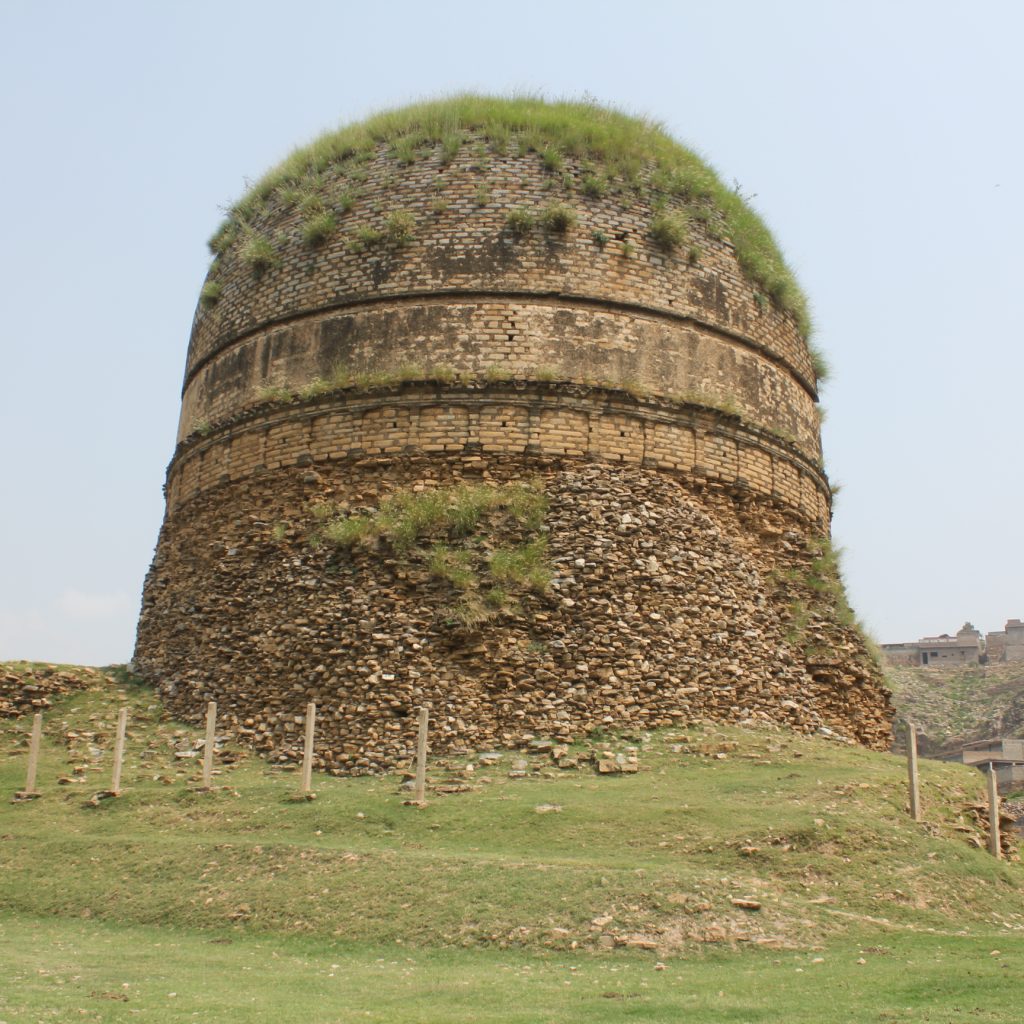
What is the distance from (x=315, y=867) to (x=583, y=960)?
294 cm

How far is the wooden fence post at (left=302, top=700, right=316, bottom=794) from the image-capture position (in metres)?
13.4

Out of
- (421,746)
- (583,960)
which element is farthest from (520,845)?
(583,960)

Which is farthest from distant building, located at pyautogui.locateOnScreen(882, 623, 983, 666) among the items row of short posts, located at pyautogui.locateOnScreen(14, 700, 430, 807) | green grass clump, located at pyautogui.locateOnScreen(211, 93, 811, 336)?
row of short posts, located at pyautogui.locateOnScreen(14, 700, 430, 807)

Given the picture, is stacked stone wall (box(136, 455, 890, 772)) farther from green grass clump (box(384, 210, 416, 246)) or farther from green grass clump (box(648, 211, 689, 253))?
green grass clump (box(648, 211, 689, 253))

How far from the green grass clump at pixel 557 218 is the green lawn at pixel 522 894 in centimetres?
707

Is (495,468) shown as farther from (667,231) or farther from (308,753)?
(308,753)

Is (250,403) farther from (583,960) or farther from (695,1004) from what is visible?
(695,1004)

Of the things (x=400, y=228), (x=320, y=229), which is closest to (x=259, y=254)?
(x=320, y=229)

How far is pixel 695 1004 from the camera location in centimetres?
766

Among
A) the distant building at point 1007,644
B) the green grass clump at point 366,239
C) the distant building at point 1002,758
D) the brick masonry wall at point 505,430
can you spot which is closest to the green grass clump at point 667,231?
the brick masonry wall at point 505,430

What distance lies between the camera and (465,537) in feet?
52.9

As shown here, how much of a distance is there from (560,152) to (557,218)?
1408 mm

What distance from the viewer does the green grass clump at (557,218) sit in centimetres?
1789

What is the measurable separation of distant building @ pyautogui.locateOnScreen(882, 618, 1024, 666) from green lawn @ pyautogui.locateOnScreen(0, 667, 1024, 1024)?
3947 centimetres
